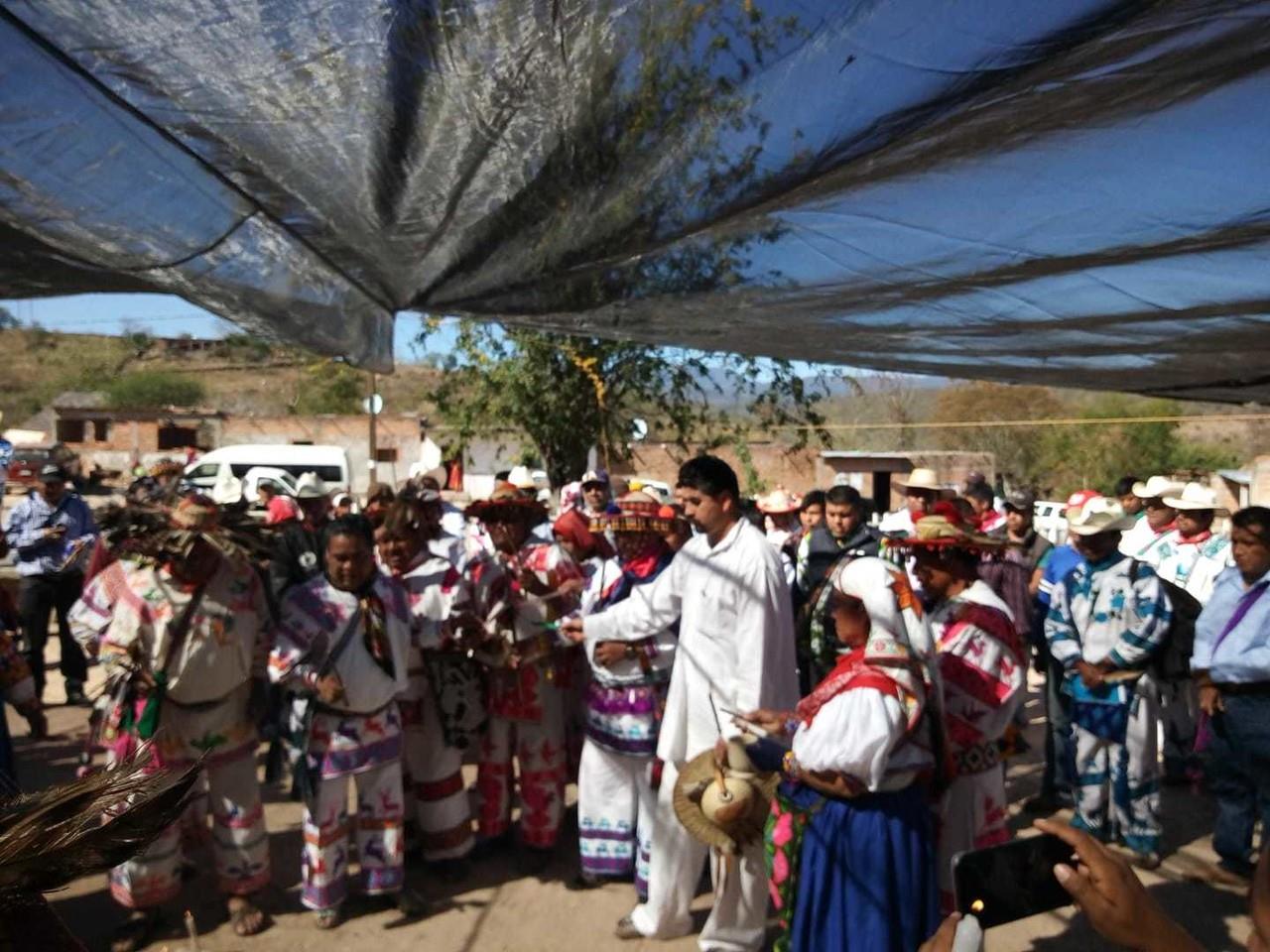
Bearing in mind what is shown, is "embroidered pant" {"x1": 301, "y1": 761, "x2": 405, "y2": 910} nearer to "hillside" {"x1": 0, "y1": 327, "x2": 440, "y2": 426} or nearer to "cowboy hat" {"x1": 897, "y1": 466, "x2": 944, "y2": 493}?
"cowboy hat" {"x1": 897, "y1": 466, "x2": 944, "y2": 493}

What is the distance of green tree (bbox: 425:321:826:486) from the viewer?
10938 mm

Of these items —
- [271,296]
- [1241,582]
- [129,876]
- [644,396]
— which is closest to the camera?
[271,296]

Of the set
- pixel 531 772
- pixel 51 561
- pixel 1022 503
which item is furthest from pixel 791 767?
pixel 51 561

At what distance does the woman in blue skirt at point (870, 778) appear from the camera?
9.86ft

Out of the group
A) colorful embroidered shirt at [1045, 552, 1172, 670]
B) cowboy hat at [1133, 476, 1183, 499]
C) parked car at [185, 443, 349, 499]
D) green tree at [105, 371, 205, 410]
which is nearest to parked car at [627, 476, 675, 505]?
colorful embroidered shirt at [1045, 552, 1172, 670]

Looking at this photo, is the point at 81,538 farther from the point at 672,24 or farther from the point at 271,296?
the point at 672,24

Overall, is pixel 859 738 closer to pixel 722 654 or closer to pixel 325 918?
pixel 722 654

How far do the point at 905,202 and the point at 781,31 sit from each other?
61 cm

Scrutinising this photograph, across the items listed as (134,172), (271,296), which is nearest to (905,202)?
(134,172)

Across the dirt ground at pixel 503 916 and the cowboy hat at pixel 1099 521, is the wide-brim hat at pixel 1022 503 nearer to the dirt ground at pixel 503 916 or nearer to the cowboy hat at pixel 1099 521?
the cowboy hat at pixel 1099 521

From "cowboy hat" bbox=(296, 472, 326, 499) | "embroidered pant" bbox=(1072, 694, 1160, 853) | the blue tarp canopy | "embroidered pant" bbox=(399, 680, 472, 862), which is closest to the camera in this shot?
the blue tarp canopy

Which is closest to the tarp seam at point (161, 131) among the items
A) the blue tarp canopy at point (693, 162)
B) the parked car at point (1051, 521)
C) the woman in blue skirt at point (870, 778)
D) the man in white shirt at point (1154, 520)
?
the blue tarp canopy at point (693, 162)

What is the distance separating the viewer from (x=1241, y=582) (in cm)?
475

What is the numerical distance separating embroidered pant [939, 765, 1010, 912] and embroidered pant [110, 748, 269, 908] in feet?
9.95
